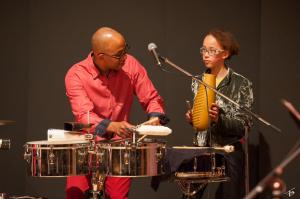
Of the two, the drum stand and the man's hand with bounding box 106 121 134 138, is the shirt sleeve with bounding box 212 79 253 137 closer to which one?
the drum stand

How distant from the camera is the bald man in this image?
461cm

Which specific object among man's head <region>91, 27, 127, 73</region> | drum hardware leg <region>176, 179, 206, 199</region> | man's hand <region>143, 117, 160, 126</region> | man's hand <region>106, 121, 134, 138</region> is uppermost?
man's head <region>91, 27, 127, 73</region>

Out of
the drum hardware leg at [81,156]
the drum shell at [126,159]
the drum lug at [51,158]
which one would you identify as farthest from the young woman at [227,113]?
the drum lug at [51,158]

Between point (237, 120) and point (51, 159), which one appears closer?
point (51, 159)

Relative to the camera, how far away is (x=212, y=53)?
4855mm

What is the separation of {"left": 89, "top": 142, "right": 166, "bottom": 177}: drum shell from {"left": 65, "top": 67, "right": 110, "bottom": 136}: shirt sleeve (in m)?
0.16

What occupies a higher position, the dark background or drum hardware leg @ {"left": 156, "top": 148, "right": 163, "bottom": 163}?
the dark background

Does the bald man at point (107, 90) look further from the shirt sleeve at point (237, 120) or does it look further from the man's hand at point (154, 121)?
the shirt sleeve at point (237, 120)

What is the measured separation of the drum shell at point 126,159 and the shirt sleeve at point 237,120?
571 millimetres

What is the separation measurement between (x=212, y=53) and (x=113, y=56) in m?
0.77

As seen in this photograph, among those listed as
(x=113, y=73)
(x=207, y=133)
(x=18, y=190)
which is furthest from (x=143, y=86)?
(x=18, y=190)

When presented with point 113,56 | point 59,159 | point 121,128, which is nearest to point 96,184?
point 59,159

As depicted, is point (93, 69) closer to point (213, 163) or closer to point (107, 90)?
point (107, 90)

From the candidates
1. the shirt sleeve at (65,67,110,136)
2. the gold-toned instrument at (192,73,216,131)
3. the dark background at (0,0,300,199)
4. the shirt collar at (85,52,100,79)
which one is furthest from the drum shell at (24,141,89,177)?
the dark background at (0,0,300,199)
